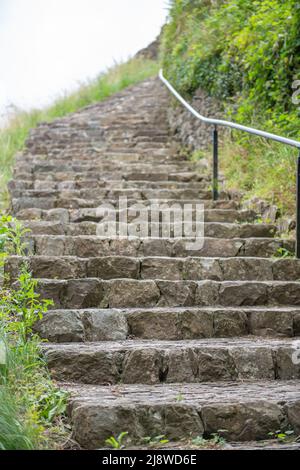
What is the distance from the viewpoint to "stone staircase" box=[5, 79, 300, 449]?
293 centimetres

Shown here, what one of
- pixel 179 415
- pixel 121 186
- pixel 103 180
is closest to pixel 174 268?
pixel 179 415

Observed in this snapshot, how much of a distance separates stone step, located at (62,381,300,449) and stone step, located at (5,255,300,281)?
4.85ft

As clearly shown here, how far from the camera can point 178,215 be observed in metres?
5.86

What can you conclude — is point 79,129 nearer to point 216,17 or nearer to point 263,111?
point 216,17

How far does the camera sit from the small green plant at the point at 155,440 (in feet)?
9.10

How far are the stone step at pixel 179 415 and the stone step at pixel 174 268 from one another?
1479 millimetres

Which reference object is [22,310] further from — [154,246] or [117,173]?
[117,173]

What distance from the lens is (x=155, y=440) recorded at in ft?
9.29

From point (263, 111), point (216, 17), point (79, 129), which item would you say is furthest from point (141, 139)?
point (263, 111)

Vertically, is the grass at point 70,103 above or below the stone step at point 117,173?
above

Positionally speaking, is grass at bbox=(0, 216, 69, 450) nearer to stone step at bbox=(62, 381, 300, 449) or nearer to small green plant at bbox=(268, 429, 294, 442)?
stone step at bbox=(62, 381, 300, 449)

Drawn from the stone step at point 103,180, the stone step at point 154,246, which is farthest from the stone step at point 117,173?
the stone step at point 154,246

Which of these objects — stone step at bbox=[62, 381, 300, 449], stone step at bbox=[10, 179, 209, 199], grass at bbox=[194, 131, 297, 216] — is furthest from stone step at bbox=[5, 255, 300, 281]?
stone step at bbox=[10, 179, 209, 199]

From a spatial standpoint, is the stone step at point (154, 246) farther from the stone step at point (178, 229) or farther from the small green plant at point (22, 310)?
the small green plant at point (22, 310)
